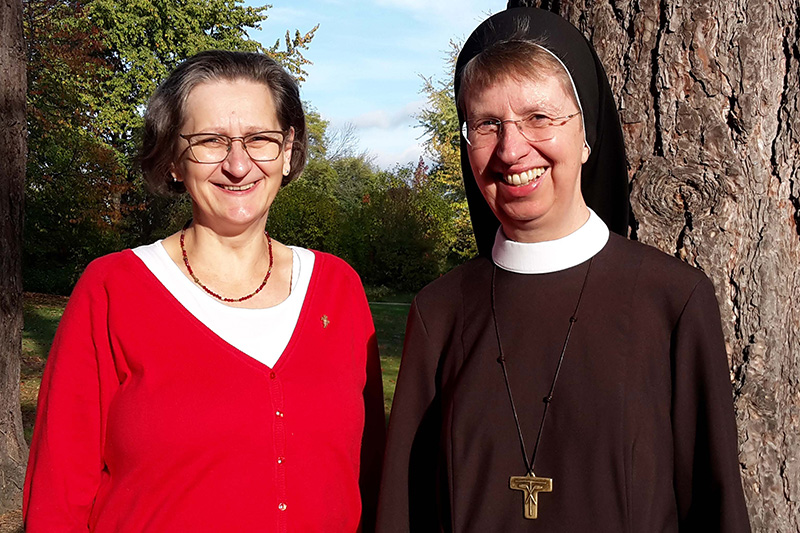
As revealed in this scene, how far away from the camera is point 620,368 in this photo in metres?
1.88

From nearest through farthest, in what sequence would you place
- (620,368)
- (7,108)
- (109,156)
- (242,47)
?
(620,368), (7,108), (109,156), (242,47)

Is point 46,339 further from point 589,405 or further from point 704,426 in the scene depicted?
point 704,426

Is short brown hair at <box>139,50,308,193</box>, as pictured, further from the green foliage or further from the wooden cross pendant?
the green foliage

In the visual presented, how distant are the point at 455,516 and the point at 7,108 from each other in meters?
5.23

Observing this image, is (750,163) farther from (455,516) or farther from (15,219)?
(15,219)

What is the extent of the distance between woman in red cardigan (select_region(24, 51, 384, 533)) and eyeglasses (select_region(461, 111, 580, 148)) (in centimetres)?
79

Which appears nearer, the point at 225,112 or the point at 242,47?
the point at 225,112

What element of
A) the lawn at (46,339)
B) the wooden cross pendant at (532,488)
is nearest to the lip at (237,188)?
the wooden cross pendant at (532,488)

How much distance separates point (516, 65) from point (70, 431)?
Result: 5.33 feet

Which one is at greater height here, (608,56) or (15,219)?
(608,56)

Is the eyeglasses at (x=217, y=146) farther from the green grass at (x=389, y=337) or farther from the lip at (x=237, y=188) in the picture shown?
the green grass at (x=389, y=337)

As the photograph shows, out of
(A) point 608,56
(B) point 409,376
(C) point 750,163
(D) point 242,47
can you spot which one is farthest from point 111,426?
(D) point 242,47

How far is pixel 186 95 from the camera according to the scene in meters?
2.46

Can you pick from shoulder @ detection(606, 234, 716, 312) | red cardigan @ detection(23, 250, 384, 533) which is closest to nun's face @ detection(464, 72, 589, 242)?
shoulder @ detection(606, 234, 716, 312)
